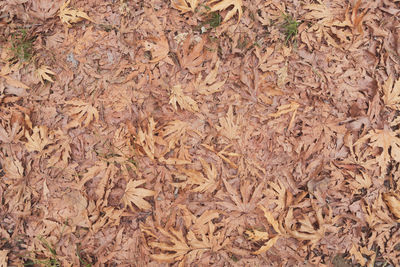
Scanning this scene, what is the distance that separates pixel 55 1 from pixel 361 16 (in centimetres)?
191

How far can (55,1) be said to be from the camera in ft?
6.39

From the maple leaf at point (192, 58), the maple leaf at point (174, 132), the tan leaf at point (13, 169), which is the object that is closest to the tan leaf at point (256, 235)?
the maple leaf at point (174, 132)

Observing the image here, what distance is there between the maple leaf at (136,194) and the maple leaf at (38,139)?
573 millimetres

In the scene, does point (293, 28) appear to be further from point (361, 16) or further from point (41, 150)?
point (41, 150)

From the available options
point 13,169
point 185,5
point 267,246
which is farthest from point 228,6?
point 13,169

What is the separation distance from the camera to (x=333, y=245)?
6.13ft

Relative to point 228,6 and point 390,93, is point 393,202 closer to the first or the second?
point 390,93

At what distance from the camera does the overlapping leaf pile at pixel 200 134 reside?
1.86 m

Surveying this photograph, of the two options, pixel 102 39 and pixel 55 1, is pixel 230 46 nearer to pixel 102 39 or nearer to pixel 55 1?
pixel 102 39

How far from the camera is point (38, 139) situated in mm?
1888

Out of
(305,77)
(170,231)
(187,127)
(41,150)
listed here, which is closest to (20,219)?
(41,150)

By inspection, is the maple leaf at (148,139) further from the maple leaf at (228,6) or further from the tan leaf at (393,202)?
the tan leaf at (393,202)

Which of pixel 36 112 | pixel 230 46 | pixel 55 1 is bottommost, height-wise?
pixel 36 112

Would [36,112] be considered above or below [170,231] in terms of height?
above
